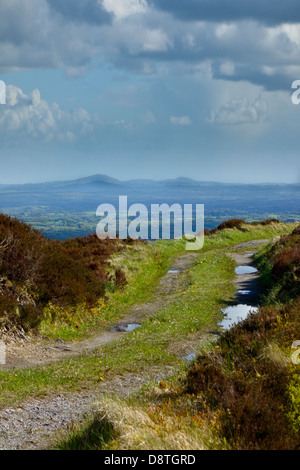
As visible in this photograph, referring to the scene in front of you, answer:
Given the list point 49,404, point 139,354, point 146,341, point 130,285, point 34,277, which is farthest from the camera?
point 130,285

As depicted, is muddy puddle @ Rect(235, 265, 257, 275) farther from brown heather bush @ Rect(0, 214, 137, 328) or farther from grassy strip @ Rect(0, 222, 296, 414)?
brown heather bush @ Rect(0, 214, 137, 328)

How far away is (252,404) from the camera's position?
627 centimetres

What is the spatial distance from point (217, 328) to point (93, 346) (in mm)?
4209

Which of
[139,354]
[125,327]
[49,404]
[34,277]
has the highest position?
[34,277]

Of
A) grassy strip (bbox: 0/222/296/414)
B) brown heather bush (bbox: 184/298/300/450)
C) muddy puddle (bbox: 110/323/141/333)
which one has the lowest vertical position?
muddy puddle (bbox: 110/323/141/333)

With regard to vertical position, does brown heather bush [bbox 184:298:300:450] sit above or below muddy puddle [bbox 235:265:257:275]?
above

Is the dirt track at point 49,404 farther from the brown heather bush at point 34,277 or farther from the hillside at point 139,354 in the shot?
the brown heather bush at point 34,277

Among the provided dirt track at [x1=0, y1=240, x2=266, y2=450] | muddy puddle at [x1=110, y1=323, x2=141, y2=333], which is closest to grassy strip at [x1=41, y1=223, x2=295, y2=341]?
muddy puddle at [x1=110, y1=323, x2=141, y2=333]

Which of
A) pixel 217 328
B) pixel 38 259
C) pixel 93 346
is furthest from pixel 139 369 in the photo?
pixel 38 259

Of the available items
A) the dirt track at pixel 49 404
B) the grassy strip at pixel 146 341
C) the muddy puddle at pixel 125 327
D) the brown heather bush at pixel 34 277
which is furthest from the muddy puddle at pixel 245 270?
the dirt track at pixel 49 404

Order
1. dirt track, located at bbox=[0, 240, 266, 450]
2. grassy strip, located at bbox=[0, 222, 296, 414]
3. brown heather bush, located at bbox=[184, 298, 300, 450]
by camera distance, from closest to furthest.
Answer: brown heather bush, located at bbox=[184, 298, 300, 450] < dirt track, located at bbox=[0, 240, 266, 450] < grassy strip, located at bbox=[0, 222, 296, 414]

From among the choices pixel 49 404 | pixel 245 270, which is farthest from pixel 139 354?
pixel 245 270

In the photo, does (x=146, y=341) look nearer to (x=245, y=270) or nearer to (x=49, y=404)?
(x=49, y=404)
